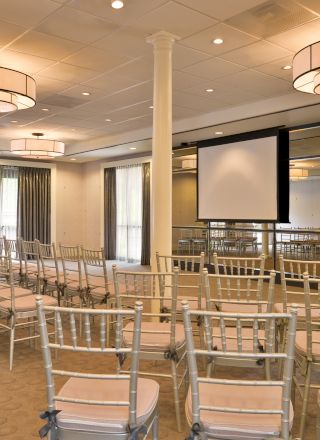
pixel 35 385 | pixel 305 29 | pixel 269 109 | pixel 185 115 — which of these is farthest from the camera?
pixel 185 115

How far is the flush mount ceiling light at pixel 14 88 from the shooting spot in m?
4.62

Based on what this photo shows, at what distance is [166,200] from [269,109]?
321 centimetres

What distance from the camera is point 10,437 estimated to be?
245cm

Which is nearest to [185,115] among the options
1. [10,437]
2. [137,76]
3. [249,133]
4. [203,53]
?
[249,133]

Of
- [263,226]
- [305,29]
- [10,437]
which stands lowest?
[10,437]

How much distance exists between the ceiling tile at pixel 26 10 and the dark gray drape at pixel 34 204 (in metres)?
8.47

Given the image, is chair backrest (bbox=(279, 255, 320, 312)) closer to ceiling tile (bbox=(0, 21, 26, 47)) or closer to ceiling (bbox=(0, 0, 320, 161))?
ceiling (bbox=(0, 0, 320, 161))

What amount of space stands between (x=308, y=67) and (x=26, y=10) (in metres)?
2.64

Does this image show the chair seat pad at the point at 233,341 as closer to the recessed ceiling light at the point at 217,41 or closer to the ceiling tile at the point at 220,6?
the ceiling tile at the point at 220,6

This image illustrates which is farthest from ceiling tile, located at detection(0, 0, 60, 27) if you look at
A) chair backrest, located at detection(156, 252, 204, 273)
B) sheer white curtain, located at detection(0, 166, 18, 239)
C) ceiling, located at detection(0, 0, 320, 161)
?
sheer white curtain, located at detection(0, 166, 18, 239)

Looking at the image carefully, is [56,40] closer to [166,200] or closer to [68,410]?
[166,200]

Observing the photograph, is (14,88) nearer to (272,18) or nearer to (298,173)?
(272,18)

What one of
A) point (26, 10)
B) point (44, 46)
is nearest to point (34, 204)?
point (44, 46)

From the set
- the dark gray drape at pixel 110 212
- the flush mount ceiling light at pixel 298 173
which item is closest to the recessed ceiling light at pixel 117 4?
the flush mount ceiling light at pixel 298 173
